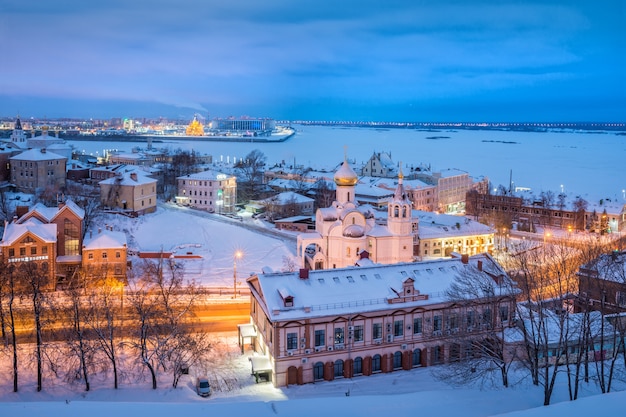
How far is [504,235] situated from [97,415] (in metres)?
45.6

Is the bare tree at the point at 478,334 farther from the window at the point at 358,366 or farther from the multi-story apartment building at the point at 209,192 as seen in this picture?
the multi-story apartment building at the point at 209,192

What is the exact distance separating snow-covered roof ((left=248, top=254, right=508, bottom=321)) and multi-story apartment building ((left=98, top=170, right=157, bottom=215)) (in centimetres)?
3068

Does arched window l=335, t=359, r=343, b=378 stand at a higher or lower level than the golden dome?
lower

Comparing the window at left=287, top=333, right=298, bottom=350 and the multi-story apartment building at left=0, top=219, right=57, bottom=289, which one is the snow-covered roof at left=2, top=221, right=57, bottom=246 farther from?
the window at left=287, top=333, right=298, bottom=350

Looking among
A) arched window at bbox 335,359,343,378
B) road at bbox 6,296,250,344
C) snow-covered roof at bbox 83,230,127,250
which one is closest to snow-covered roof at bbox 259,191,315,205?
snow-covered roof at bbox 83,230,127,250

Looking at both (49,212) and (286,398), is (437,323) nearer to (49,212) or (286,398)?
(286,398)

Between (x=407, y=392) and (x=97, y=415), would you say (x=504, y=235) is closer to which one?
(x=407, y=392)

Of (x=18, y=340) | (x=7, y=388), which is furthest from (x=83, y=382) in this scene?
(x=18, y=340)

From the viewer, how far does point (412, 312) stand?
92.1 ft

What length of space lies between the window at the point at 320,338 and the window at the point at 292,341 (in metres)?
0.89

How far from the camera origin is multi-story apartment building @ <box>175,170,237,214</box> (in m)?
69.2

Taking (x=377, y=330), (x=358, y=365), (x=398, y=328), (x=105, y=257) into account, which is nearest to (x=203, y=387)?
(x=358, y=365)

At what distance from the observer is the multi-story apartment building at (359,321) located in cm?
2636

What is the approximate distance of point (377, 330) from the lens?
2766 centimetres
